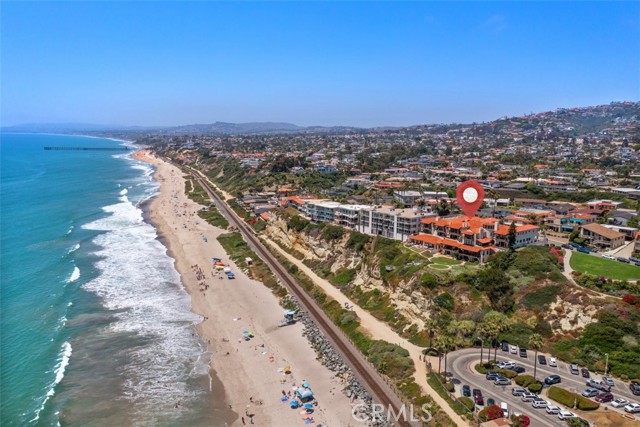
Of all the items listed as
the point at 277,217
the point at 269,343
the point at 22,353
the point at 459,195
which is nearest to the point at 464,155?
the point at 277,217

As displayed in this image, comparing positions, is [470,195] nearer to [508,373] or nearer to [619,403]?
[508,373]

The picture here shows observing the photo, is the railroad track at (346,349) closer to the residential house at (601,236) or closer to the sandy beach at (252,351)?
the sandy beach at (252,351)

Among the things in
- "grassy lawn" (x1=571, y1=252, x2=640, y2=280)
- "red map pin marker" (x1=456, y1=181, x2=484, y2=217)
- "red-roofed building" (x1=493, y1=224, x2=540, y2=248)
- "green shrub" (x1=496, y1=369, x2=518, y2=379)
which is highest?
"red map pin marker" (x1=456, y1=181, x2=484, y2=217)

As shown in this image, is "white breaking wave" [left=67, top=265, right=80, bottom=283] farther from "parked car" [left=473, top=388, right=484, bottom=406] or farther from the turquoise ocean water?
"parked car" [left=473, top=388, right=484, bottom=406]

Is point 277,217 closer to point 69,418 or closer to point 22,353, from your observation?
point 22,353

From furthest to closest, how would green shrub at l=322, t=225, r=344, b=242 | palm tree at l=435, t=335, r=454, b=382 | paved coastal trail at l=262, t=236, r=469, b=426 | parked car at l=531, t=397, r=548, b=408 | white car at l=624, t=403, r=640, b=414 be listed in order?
green shrub at l=322, t=225, r=344, b=242 < palm tree at l=435, t=335, r=454, b=382 < paved coastal trail at l=262, t=236, r=469, b=426 < parked car at l=531, t=397, r=548, b=408 < white car at l=624, t=403, r=640, b=414

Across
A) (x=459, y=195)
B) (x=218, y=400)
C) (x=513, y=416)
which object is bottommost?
(x=218, y=400)

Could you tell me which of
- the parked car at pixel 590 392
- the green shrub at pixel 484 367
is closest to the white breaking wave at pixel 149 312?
the green shrub at pixel 484 367

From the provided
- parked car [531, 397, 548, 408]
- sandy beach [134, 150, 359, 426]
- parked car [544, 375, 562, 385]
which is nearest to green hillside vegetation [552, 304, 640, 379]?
parked car [544, 375, 562, 385]
